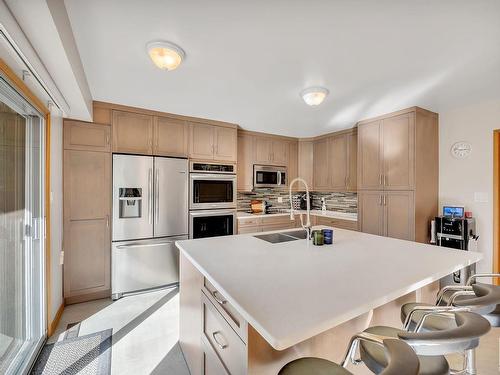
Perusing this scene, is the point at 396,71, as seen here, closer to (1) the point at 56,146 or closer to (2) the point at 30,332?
(1) the point at 56,146

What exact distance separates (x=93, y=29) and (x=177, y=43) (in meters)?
0.51

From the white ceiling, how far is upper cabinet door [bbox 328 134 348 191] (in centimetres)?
126

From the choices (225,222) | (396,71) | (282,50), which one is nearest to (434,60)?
(396,71)

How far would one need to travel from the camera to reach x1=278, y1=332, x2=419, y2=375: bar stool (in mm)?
622

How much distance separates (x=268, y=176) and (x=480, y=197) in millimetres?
2846

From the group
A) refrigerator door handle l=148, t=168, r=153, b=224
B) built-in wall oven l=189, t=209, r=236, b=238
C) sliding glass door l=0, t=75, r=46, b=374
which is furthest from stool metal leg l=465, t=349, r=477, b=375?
refrigerator door handle l=148, t=168, r=153, b=224

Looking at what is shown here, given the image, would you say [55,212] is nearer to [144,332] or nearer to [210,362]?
[144,332]

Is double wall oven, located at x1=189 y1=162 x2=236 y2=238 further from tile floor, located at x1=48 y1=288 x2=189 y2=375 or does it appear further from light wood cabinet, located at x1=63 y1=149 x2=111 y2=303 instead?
light wood cabinet, located at x1=63 y1=149 x2=111 y2=303

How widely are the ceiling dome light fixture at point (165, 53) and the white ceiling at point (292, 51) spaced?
5cm

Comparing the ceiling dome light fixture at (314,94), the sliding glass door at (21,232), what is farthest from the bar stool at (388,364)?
the ceiling dome light fixture at (314,94)

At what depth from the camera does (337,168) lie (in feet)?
13.9

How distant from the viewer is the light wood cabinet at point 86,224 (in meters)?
2.71

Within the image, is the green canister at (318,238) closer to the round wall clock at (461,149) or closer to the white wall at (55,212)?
the white wall at (55,212)

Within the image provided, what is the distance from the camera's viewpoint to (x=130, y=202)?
294 centimetres
